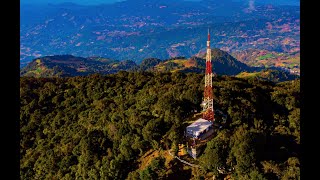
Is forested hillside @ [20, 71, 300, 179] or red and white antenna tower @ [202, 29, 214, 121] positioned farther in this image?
red and white antenna tower @ [202, 29, 214, 121]

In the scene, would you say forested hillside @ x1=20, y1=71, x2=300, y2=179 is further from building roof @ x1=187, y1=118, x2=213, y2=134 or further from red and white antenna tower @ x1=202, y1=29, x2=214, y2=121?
red and white antenna tower @ x1=202, y1=29, x2=214, y2=121

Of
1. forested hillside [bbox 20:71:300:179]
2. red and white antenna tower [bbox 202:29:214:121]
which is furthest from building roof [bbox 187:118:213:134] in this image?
forested hillside [bbox 20:71:300:179]

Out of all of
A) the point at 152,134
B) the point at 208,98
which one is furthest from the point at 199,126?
the point at 152,134

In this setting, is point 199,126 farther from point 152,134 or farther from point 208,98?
point 152,134

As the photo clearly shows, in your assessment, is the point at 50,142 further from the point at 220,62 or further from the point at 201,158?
the point at 220,62

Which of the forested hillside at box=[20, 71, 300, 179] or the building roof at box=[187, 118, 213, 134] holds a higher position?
the building roof at box=[187, 118, 213, 134]

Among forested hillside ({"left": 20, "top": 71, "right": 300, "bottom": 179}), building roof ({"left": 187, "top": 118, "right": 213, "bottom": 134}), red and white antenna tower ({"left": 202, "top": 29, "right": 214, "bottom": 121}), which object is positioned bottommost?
forested hillside ({"left": 20, "top": 71, "right": 300, "bottom": 179})

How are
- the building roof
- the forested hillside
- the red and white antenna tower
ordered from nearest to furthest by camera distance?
the forested hillside < the red and white antenna tower < the building roof

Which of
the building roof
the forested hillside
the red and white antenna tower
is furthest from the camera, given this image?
the building roof

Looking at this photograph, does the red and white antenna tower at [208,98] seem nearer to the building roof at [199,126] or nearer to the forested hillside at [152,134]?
the building roof at [199,126]
